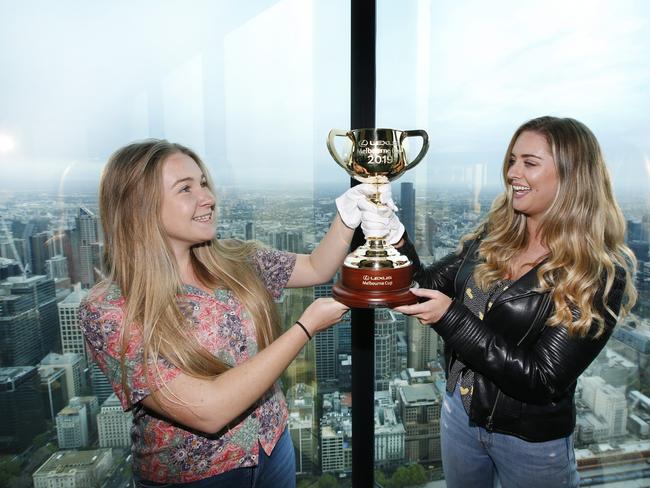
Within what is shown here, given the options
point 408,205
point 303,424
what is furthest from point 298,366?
point 408,205

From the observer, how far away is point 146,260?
1.16 meters

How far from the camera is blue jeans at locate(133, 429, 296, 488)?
46.7 inches

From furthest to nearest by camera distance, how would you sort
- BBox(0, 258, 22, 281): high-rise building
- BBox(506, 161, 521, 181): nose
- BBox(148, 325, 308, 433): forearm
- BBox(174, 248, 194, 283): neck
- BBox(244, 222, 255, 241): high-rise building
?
BBox(244, 222, 255, 241): high-rise building → BBox(0, 258, 22, 281): high-rise building → BBox(506, 161, 521, 181): nose → BBox(174, 248, 194, 283): neck → BBox(148, 325, 308, 433): forearm

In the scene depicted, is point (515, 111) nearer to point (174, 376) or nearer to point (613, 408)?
point (613, 408)

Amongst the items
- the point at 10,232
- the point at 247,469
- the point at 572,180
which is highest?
the point at 572,180

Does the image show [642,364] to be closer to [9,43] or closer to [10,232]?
[10,232]

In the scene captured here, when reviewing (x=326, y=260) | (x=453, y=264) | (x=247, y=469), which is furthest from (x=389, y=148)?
(x=247, y=469)

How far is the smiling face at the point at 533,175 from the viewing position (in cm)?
133

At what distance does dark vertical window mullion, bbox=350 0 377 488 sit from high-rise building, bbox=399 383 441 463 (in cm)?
21

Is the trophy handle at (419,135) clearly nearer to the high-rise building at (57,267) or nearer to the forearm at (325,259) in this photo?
the forearm at (325,259)

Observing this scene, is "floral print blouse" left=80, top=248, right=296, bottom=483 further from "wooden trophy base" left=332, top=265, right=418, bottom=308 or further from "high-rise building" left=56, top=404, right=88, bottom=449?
"high-rise building" left=56, top=404, right=88, bottom=449

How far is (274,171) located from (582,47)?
1.36 meters

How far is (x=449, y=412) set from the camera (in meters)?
1.49

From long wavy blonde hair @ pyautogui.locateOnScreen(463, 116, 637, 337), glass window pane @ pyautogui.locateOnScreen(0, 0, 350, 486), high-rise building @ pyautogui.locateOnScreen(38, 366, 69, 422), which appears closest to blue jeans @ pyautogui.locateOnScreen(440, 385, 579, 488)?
long wavy blonde hair @ pyautogui.locateOnScreen(463, 116, 637, 337)
